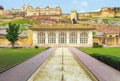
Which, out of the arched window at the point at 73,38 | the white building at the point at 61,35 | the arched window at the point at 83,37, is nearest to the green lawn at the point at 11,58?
the white building at the point at 61,35

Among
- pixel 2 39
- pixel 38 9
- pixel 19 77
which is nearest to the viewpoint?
pixel 19 77

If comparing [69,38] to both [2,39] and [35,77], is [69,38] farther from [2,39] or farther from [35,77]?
[35,77]

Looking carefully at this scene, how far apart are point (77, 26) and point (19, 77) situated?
39552 millimetres

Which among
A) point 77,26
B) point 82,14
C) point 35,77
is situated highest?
point 82,14

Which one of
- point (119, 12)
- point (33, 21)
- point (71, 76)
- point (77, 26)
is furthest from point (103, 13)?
point (71, 76)

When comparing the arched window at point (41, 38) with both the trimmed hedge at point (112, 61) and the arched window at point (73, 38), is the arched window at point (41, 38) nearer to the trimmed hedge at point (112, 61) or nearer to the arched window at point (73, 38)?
the arched window at point (73, 38)

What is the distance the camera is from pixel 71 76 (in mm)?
12484

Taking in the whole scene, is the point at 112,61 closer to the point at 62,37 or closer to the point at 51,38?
the point at 62,37

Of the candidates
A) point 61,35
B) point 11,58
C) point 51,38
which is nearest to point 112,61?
point 11,58

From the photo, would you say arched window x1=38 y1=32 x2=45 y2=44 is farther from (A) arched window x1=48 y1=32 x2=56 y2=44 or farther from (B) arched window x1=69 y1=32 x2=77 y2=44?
(B) arched window x1=69 y1=32 x2=77 y2=44

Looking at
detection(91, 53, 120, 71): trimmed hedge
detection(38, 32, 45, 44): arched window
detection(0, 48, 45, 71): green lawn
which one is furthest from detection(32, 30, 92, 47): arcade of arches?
detection(91, 53, 120, 71): trimmed hedge

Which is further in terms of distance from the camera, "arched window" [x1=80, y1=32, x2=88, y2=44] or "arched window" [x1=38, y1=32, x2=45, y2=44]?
"arched window" [x1=38, y1=32, x2=45, y2=44]

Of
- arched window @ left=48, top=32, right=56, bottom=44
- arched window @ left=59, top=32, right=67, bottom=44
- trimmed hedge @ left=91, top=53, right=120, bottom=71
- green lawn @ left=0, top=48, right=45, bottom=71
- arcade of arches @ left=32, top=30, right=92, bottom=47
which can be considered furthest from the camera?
arched window @ left=48, top=32, right=56, bottom=44

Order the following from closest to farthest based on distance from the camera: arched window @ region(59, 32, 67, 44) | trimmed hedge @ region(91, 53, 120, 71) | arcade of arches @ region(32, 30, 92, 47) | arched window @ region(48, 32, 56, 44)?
1. trimmed hedge @ region(91, 53, 120, 71)
2. arcade of arches @ region(32, 30, 92, 47)
3. arched window @ region(59, 32, 67, 44)
4. arched window @ region(48, 32, 56, 44)
